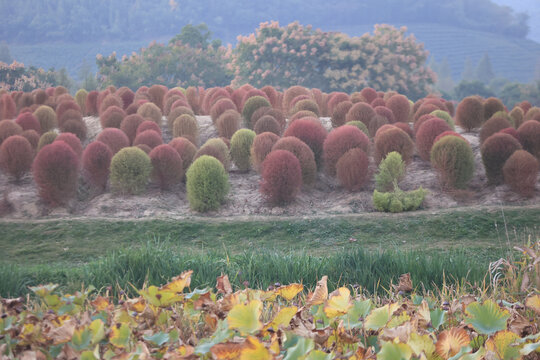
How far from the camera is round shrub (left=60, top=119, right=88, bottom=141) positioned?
8477 millimetres

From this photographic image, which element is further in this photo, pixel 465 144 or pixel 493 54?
pixel 493 54

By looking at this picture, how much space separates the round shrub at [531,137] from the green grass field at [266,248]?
1.43 m

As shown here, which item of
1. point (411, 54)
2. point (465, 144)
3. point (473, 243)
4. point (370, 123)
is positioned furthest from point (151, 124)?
point (411, 54)

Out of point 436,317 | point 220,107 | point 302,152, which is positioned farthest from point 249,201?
point 436,317

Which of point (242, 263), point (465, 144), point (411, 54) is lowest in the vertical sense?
point (242, 263)

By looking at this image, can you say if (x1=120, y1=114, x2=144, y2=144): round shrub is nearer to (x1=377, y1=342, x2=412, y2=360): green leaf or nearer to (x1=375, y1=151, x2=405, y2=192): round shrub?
(x1=375, y1=151, x2=405, y2=192): round shrub

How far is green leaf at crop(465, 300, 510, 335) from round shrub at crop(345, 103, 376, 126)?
671 cm

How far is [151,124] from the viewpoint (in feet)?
25.9

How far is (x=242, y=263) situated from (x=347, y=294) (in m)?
2.23

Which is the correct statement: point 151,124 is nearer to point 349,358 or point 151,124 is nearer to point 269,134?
point 269,134

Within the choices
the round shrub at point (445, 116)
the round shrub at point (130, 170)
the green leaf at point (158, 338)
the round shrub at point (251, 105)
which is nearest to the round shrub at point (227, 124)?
the round shrub at point (251, 105)

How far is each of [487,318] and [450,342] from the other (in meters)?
0.22

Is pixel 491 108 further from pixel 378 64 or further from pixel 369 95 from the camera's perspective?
pixel 378 64

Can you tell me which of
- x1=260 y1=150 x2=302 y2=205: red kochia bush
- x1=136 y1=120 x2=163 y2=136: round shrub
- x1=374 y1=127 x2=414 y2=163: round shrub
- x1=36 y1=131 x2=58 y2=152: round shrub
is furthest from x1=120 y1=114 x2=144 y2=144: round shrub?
x1=374 y1=127 x2=414 y2=163: round shrub
